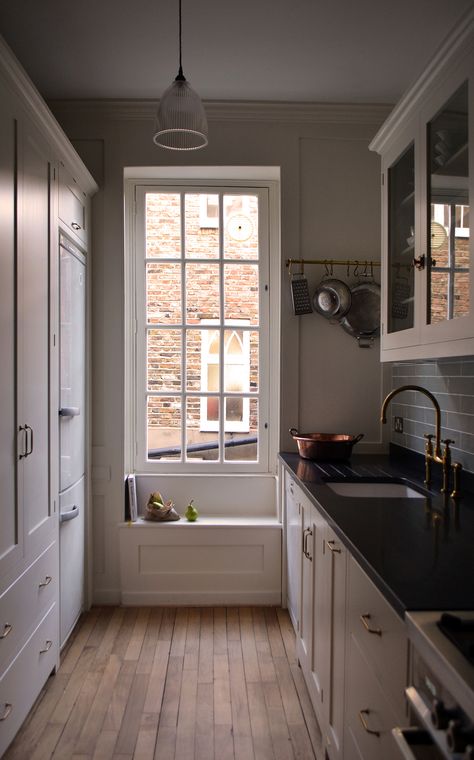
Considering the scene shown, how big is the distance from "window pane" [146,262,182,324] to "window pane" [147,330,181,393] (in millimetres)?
88

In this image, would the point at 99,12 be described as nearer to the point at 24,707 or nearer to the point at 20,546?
the point at 20,546

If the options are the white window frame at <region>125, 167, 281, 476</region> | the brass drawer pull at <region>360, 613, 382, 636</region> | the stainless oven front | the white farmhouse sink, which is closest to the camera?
the stainless oven front

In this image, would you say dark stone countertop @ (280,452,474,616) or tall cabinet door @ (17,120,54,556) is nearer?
dark stone countertop @ (280,452,474,616)

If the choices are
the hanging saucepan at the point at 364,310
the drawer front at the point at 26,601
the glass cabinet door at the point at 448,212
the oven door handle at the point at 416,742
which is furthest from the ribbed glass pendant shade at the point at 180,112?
the oven door handle at the point at 416,742

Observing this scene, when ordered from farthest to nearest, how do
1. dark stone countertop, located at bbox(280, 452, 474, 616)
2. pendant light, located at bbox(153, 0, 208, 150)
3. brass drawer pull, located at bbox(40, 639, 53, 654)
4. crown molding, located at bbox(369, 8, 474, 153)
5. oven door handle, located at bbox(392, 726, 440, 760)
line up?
brass drawer pull, located at bbox(40, 639, 53, 654) → pendant light, located at bbox(153, 0, 208, 150) → crown molding, located at bbox(369, 8, 474, 153) → dark stone countertop, located at bbox(280, 452, 474, 616) → oven door handle, located at bbox(392, 726, 440, 760)

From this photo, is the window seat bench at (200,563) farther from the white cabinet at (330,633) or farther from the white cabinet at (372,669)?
the white cabinet at (372,669)

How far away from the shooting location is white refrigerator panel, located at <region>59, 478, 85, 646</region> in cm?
252

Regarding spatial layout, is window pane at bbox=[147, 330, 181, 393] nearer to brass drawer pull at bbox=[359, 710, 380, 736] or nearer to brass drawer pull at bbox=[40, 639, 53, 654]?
brass drawer pull at bbox=[40, 639, 53, 654]

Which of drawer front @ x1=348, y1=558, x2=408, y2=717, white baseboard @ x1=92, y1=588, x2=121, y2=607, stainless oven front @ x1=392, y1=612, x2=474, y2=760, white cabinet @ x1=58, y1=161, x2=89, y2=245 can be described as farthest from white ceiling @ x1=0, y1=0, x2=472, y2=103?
white baseboard @ x1=92, y1=588, x2=121, y2=607

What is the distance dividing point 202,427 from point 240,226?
1.23 m

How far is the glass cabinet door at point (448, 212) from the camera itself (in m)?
1.61

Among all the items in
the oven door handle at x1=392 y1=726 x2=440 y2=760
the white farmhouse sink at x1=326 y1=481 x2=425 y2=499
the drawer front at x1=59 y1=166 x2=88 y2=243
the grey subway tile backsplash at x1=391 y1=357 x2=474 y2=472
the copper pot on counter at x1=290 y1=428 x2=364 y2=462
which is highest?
the drawer front at x1=59 y1=166 x2=88 y2=243

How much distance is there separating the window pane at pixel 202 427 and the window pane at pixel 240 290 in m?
0.53

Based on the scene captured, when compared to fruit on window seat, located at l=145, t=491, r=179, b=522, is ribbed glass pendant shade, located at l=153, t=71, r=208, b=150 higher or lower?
higher
